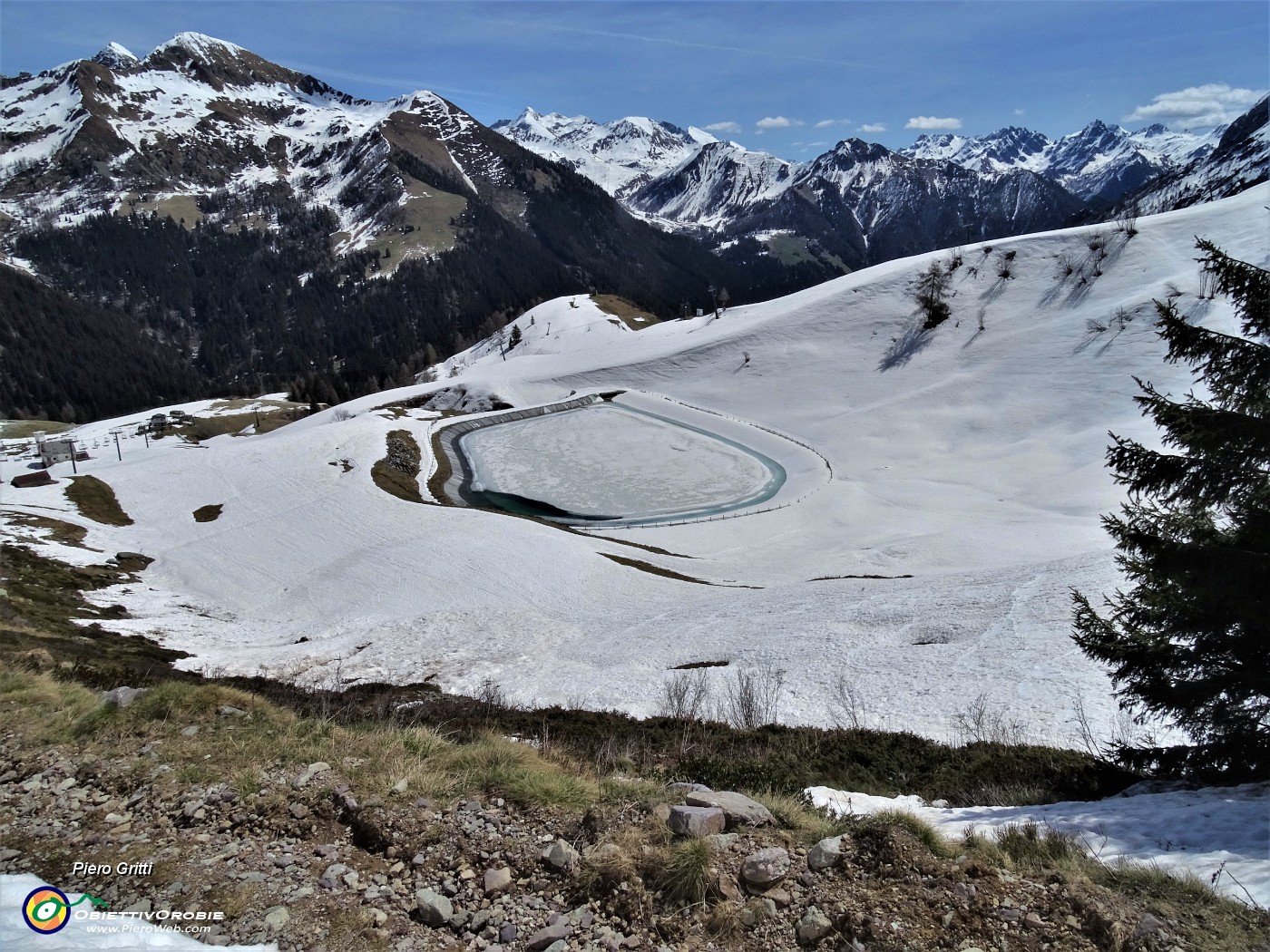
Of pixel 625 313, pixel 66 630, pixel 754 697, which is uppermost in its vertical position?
pixel 625 313

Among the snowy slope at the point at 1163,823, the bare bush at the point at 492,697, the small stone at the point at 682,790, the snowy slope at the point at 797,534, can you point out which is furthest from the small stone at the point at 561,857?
the snowy slope at the point at 797,534

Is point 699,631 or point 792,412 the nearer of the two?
point 699,631

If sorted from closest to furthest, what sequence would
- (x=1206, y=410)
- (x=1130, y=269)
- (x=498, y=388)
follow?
1. (x=1206, y=410)
2. (x=1130, y=269)
3. (x=498, y=388)

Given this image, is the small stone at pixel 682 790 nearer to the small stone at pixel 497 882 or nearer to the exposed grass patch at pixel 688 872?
the exposed grass patch at pixel 688 872

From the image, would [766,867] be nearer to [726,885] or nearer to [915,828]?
[726,885]

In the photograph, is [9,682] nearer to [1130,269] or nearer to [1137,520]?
[1137,520]

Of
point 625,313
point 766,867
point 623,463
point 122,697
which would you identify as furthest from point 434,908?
point 625,313

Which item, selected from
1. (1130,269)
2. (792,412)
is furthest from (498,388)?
(1130,269)

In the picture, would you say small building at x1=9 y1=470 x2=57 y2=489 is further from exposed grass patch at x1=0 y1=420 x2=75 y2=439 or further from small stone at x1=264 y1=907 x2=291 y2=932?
exposed grass patch at x1=0 y1=420 x2=75 y2=439
